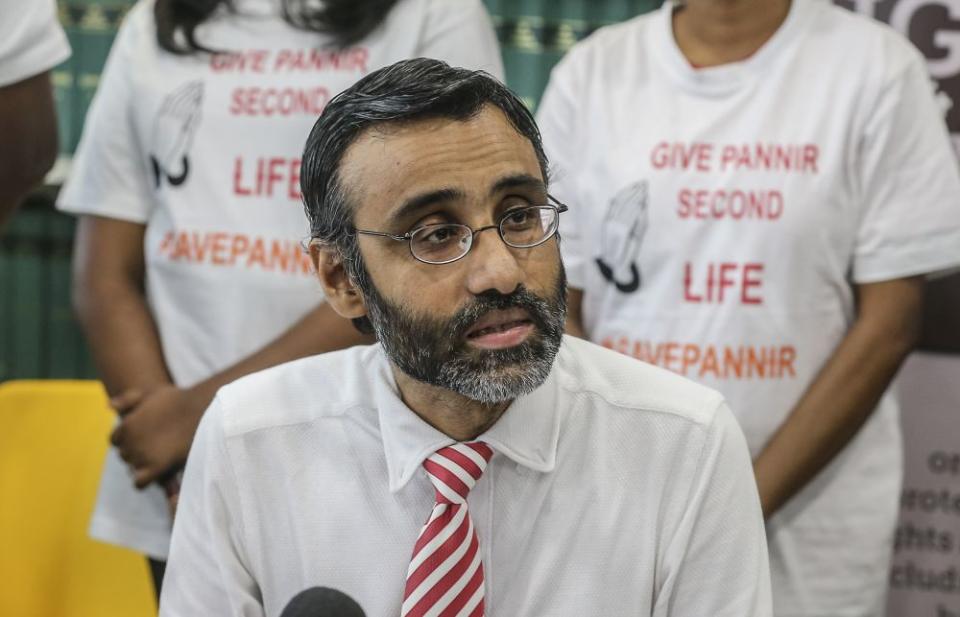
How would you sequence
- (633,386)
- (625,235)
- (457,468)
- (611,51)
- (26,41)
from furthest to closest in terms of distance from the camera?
(611,51)
(625,235)
(26,41)
(633,386)
(457,468)

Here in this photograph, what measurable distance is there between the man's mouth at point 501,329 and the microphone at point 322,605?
385 millimetres

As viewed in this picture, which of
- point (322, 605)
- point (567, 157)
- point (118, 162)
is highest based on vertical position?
point (322, 605)

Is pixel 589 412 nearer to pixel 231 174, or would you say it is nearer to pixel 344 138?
pixel 344 138

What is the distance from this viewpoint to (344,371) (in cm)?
172

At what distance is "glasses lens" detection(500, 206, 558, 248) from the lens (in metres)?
1.50

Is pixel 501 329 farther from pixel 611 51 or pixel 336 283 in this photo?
pixel 611 51

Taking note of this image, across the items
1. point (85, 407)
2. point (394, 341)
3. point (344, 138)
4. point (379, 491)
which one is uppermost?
point (344, 138)

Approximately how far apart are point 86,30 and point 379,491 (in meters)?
2.48

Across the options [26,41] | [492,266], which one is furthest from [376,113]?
[26,41]

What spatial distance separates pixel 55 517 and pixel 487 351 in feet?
4.15

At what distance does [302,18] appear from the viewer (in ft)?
7.42

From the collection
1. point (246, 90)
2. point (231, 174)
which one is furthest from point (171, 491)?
point (246, 90)

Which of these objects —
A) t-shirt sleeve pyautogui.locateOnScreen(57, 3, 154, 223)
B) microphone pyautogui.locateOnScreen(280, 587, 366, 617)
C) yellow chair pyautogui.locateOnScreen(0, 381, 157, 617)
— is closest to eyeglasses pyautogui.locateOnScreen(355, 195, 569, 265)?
microphone pyautogui.locateOnScreen(280, 587, 366, 617)

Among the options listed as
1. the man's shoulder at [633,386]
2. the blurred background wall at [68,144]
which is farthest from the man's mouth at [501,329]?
the blurred background wall at [68,144]
